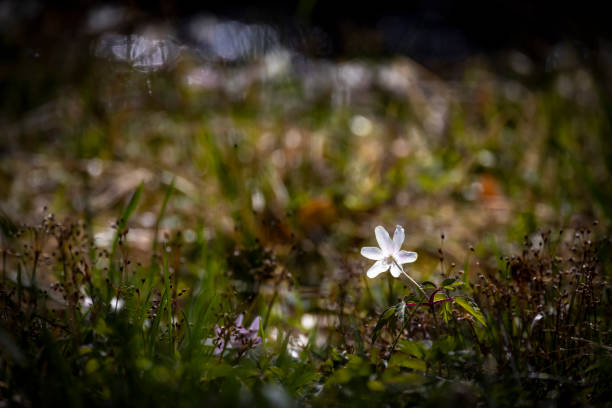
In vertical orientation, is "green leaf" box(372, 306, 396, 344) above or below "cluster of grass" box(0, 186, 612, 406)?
above

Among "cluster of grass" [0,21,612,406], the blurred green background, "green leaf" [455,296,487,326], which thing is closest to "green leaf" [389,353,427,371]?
"cluster of grass" [0,21,612,406]

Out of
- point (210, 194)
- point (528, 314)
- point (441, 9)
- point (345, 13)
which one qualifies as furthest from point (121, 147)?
point (441, 9)

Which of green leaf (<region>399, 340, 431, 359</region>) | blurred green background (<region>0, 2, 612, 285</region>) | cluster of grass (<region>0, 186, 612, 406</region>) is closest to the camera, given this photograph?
cluster of grass (<region>0, 186, 612, 406</region>)

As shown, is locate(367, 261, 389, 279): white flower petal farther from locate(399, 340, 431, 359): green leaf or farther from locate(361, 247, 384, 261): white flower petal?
locate(399, 340, 431, 359): green leaf

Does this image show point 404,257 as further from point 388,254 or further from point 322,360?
point 322,360

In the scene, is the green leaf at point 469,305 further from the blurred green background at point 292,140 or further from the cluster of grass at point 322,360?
the blurred green background at point 292,140

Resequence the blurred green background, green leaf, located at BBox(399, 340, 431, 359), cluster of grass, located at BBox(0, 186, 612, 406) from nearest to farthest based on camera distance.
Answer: cluster of grass, located at BBox(0, 186, 612, 406), green leaf, located at BBox(399, 340, 431, 359), the blurred green background
